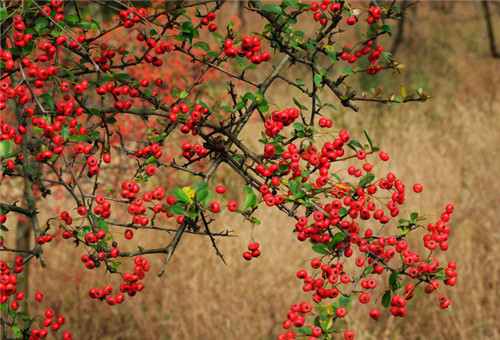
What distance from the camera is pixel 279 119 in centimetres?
189

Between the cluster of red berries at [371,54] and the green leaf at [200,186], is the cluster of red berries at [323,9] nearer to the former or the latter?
the cluster of red berries at [371,54]

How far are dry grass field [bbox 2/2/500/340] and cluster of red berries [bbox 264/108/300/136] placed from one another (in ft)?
10.4

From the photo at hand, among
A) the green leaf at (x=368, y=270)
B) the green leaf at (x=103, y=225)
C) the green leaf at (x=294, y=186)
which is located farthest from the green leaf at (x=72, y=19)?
the green leaf at (x=368, y=270)

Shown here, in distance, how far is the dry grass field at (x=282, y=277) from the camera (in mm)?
4980

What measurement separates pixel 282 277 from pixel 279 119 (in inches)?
153

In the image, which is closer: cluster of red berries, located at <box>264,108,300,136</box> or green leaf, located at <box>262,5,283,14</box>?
cluster of red berries, located at <box>264,108,300,136</box>

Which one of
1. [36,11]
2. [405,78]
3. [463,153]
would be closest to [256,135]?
[463,153]

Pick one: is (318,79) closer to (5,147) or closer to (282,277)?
(5,147)

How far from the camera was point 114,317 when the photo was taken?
18.4 feet

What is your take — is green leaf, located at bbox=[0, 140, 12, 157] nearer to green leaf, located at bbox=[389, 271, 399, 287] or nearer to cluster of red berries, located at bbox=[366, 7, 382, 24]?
green leaf, located at bbox=[389, 271, 399, 287]

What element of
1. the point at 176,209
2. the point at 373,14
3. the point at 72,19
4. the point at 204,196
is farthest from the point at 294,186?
the point at 72,19

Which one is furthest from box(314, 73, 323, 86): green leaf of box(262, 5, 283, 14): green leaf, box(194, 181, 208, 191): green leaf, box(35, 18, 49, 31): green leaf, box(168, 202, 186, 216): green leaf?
box(35, 18, 49, 31): green leaf

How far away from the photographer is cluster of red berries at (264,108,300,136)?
73.5 inches

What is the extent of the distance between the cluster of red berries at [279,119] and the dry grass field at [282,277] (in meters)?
3.17
